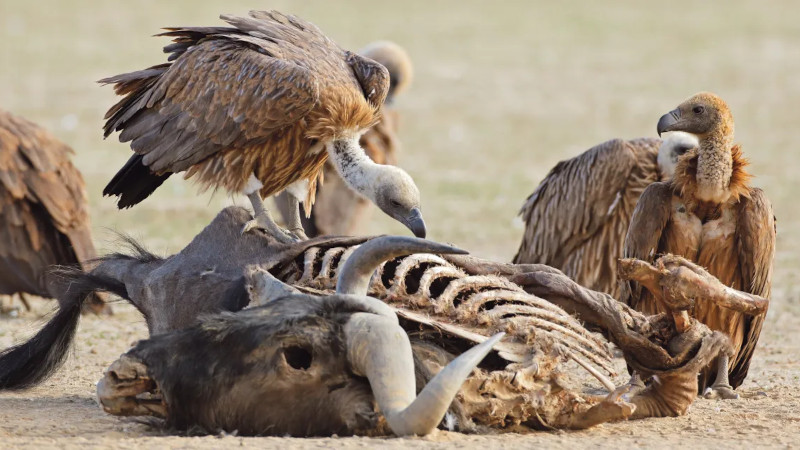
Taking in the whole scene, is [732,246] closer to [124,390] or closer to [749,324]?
[749,324]

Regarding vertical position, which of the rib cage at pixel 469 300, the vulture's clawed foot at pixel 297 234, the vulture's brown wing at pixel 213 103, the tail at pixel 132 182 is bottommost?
the rib cage at pixel 469 300

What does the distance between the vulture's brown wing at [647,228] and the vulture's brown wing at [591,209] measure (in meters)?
1.67

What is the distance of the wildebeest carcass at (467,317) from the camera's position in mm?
4977

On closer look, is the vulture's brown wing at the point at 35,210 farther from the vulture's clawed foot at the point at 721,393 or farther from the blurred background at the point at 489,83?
the vulture's clawed foot at the point at 721,393

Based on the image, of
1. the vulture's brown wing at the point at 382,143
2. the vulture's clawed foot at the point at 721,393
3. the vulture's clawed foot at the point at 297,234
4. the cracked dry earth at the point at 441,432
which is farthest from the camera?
the vulture's brown wing at the point at 382,143

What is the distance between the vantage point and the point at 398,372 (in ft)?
14.8

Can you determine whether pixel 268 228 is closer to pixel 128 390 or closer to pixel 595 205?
pixel 128 390

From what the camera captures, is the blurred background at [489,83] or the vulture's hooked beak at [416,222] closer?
the vulture's hooked beak at [416,222]

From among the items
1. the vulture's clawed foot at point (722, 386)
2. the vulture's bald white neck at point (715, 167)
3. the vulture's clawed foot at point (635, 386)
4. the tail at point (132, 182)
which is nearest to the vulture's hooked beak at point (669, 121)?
the vulture's bald white neck at point (715, 167)

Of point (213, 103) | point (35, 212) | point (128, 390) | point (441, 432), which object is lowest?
point (441, 432)

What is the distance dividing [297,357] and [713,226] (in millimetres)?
3047

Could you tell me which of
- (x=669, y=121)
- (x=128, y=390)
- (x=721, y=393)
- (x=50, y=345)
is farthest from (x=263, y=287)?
(x=669, y=121)

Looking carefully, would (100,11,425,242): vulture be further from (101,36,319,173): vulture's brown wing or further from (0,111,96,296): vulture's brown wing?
(0,111,96,296): vulture's brown wing

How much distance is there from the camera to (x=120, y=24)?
98.4 feet
